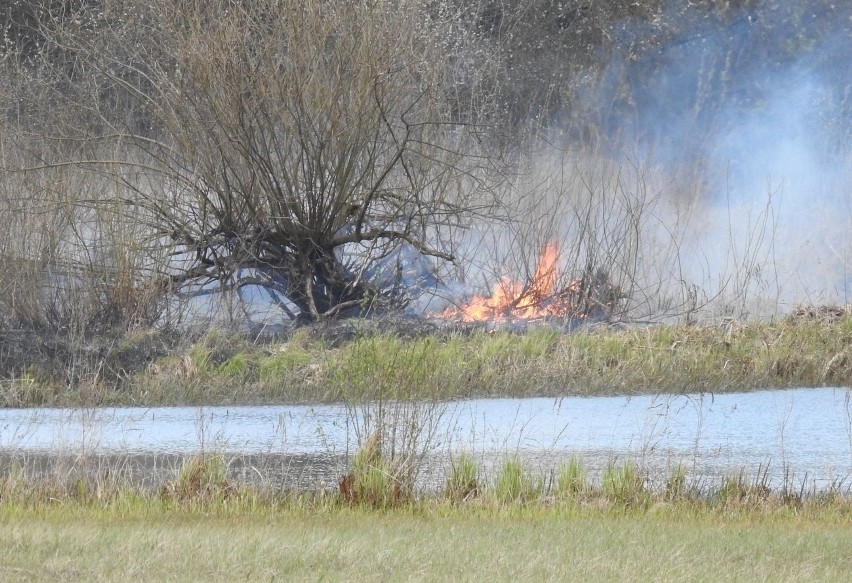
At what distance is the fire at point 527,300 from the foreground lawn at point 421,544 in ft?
23.4

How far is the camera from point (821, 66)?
2253 cm

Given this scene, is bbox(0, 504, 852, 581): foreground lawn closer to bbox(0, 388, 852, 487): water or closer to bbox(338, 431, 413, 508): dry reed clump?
bbox(338, 431, 413, 508): dry reed clump

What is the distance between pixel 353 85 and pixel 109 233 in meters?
2.92

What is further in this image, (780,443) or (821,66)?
(821,66)

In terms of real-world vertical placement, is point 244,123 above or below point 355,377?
above

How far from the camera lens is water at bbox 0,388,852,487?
26.7 ft

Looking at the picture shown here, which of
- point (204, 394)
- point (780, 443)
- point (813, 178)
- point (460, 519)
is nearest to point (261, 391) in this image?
point (204, 394)

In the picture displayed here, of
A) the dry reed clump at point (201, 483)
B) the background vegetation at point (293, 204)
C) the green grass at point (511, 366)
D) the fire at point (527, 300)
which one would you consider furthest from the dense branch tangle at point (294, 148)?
the dry reed clump at point (201, 483)

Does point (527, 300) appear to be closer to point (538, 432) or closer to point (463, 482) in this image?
point (538, 432)

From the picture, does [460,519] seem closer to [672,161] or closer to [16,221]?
[16,221]

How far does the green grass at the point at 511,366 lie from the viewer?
11.3 m

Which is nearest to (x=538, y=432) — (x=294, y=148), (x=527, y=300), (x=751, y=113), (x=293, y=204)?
(x=293, y=204)

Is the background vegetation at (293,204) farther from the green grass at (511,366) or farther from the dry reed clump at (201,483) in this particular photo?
the dry reed clump at (201,483)

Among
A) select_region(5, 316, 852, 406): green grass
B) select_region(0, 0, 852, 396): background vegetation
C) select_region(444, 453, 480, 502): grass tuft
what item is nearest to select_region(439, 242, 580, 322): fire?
select_region(0, 0, 852, 396): background vegetation
